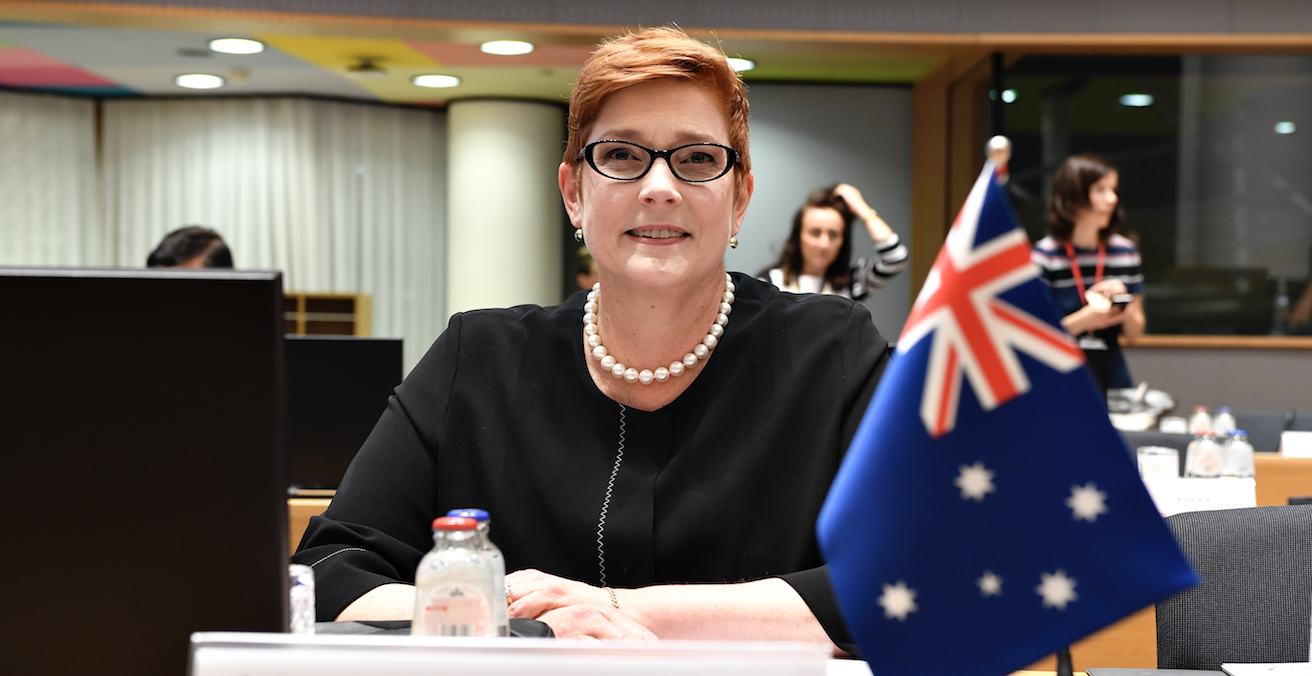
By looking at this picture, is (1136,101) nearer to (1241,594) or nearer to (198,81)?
(1241,594)

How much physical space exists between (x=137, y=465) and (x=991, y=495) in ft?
1.94

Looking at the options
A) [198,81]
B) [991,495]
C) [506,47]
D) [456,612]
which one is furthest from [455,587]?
[198,81]

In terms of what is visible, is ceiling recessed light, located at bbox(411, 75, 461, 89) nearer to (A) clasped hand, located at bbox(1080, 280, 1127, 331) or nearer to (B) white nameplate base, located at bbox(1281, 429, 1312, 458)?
(A) clasped hand, located at bbox(1080, 280, 1127, 331)

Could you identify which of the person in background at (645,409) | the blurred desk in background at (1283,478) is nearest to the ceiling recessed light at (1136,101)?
the blurred desk in background at (1283,478)

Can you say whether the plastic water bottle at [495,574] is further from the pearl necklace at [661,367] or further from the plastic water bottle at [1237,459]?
the plastic water bottle at [1237,459]

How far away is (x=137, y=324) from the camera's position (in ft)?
2.34

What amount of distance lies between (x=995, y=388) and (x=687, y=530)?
0.60m

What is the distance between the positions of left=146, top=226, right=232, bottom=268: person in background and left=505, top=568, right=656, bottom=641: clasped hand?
8.75 ft

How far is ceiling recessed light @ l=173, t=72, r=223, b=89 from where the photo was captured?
6.84 metres

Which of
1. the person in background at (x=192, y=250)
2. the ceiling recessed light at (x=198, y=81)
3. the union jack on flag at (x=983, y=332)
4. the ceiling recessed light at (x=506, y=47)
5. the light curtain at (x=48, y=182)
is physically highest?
the ceiling recessed light at (x=198, y=81)

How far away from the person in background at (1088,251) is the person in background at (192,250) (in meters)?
3.06

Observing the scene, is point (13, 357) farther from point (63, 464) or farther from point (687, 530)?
point (687, 530)

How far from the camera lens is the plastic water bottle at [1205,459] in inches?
104

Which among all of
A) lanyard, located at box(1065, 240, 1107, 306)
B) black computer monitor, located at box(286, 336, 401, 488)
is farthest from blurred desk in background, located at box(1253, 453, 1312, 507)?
black computer monitor, located at box(286, 336, 401, 488)
